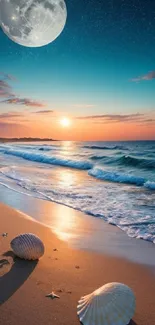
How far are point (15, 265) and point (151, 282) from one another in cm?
201

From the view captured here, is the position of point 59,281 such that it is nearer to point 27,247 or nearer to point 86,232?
point 27,247

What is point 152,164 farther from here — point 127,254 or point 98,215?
point 127,254

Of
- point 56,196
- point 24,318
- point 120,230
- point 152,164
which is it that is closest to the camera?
point 24,318

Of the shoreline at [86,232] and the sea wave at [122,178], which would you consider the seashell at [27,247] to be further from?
the sea wave at [122,178]

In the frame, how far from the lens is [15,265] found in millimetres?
4172

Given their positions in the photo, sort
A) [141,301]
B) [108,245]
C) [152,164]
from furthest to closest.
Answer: [152,164] < [108,245] < [141,301]

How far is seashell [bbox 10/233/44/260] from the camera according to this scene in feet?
14.1

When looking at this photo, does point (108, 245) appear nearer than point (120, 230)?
Yes

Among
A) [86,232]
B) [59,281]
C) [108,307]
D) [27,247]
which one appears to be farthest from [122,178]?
[108,307]

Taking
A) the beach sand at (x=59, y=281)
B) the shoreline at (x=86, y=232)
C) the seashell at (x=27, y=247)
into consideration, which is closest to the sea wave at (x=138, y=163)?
the shoreline at (x=86, y=232)

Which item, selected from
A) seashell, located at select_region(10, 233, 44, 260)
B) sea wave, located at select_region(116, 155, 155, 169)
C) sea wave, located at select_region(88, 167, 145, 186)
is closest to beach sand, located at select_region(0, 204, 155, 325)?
seashell, located at select_region(10, 233, 44, 260)

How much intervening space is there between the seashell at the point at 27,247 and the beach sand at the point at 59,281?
112mm

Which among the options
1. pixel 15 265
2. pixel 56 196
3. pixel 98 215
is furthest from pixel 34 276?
pixel 56 196

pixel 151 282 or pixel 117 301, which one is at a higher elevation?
pixel 117 301
